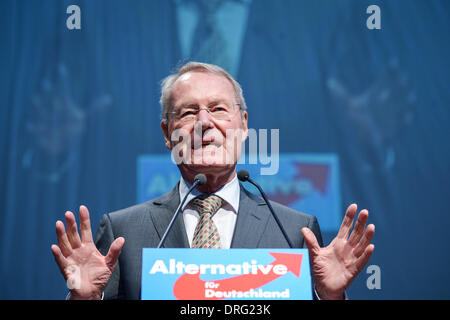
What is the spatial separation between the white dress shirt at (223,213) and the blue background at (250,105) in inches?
49.7

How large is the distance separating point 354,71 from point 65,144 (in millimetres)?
2149

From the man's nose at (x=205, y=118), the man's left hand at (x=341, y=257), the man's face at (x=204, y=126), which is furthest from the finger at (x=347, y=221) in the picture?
the man's nose at (x=205, y=118)

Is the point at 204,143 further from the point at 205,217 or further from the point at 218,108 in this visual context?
the point at 205,217

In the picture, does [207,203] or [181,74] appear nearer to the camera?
[207,203]

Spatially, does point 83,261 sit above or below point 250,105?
below

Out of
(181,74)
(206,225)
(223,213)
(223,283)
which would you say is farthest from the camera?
(181,74)

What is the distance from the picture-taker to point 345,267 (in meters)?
1.20

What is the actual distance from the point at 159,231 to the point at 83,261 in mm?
340

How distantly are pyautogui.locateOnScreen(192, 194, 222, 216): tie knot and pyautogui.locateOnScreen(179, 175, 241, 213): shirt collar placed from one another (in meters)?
0.02

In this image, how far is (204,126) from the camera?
60.5 inches

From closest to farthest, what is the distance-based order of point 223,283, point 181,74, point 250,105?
point 223,283
point 181,74
point 250,105

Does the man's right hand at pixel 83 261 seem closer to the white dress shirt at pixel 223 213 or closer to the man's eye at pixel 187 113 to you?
the white dress shirt at pixel 223 213

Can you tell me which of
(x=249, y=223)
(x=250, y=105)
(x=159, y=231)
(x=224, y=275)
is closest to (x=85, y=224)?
(x=159, y=231)

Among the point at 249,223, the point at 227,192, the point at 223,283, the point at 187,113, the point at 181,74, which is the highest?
the point at 181,74
